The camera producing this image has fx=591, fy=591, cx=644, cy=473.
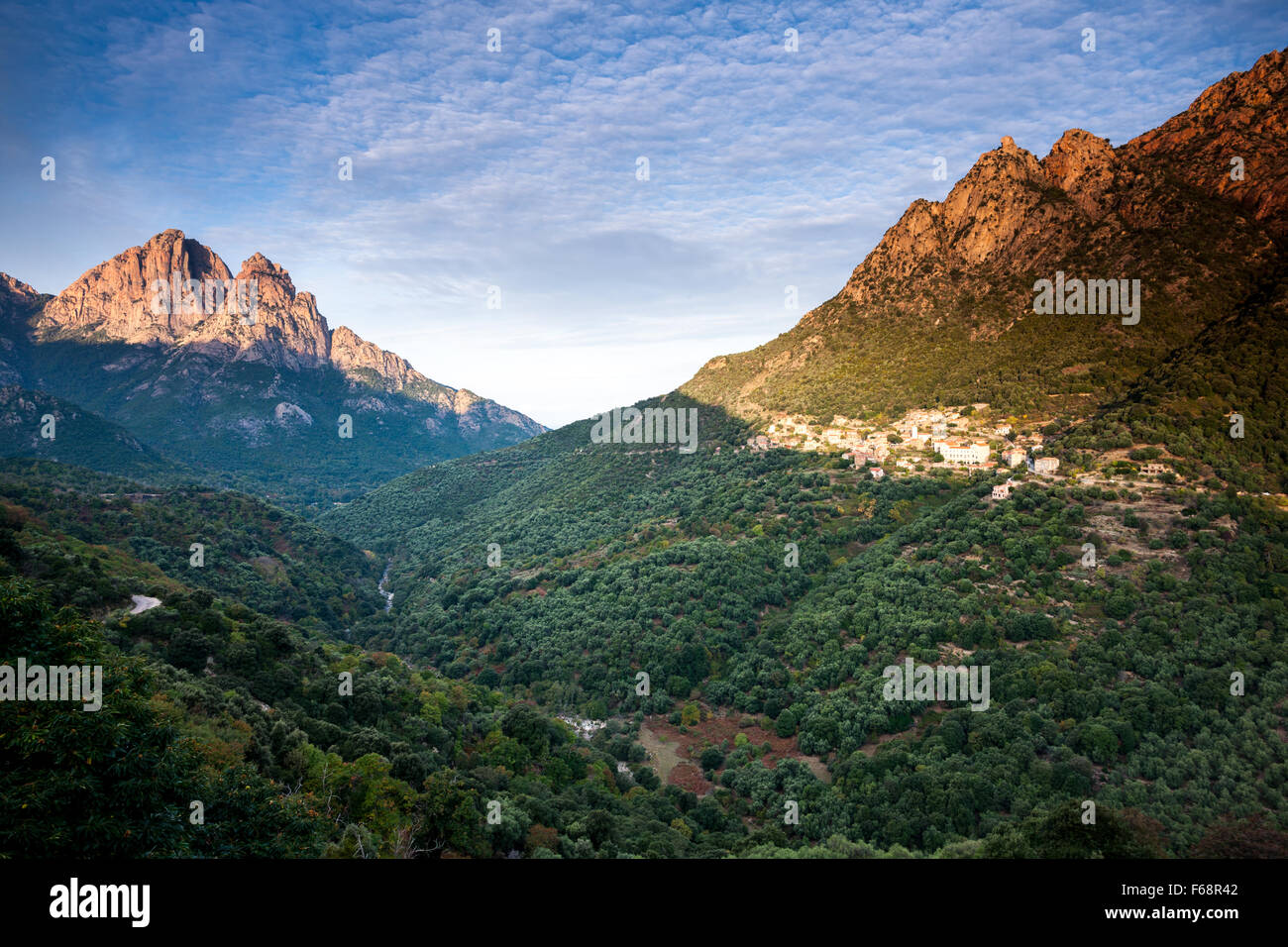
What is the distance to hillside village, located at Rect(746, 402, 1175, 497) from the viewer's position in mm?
60625

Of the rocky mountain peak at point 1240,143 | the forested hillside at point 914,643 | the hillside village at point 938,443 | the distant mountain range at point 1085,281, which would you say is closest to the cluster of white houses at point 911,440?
the hillside village at point 938,443

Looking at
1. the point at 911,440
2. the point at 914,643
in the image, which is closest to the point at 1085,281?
the point at 911,440

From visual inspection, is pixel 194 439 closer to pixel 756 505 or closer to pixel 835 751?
pixel 756 505

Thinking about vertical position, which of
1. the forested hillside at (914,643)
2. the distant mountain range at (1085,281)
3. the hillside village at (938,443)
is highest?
the distant mountain range at (1085,281)

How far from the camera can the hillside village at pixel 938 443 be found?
2387 inches

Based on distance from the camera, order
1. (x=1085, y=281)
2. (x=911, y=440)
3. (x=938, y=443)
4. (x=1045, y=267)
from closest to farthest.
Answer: (x=938, y=443) → (x=911, y=440) → (x=1085, y=281) → (x=1045, y=267)

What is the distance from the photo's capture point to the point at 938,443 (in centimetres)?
7081

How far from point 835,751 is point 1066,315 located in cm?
6754

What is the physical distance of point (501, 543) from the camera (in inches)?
3620

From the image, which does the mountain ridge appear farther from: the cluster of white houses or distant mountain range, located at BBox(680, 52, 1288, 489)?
the cluster of white houses

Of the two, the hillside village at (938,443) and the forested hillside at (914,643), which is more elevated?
the hillside village at (938,443)

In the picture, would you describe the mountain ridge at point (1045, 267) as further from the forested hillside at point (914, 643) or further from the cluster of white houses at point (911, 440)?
the forested hillside at point (914, 643)

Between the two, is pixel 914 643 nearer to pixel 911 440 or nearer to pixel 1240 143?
pixel 911 440

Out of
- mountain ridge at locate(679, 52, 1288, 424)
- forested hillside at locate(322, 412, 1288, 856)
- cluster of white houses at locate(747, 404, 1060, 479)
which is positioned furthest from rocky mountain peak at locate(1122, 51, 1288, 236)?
forested hillside at locate(322, 412, 1288, 856)
